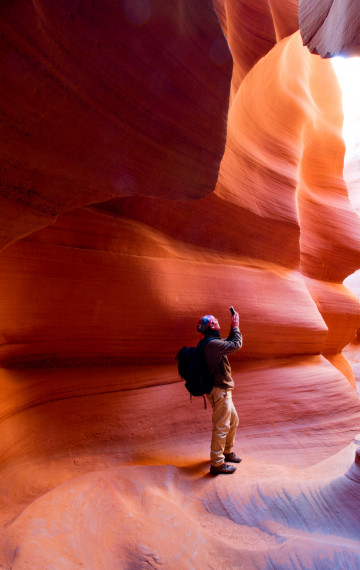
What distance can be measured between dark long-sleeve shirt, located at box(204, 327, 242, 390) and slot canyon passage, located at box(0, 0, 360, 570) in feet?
3.02

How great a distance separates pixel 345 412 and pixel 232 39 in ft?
18.4

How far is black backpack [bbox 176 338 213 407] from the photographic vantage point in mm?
3752

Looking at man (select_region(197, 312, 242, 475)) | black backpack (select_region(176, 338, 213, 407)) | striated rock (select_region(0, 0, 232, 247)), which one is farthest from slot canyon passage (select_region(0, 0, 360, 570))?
black backpack (select_region(176, 338, 213, 407))

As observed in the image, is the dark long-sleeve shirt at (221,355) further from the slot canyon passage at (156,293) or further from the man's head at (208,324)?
the slot canyon passage at (156,293)

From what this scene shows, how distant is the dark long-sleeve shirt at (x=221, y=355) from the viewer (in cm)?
372

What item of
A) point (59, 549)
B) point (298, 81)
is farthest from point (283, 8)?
point (59, 549)

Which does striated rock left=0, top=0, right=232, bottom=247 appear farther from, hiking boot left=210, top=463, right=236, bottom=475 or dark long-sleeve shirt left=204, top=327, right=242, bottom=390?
hiking boot left=210, top=463, right=236, bottom=475

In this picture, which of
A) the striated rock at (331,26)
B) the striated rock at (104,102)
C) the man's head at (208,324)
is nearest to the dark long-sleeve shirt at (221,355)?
the man's head at (208,324)

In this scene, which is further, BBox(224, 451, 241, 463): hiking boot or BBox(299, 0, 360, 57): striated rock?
BBox(224, 451, 241, 463): hiking boot

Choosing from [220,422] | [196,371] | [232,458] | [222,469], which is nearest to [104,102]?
[196,371]

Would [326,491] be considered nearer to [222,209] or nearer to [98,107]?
[98,107]

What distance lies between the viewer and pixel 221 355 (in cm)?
374

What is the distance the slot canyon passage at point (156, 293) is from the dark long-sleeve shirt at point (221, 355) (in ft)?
3.02

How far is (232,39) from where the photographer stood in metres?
4.75
